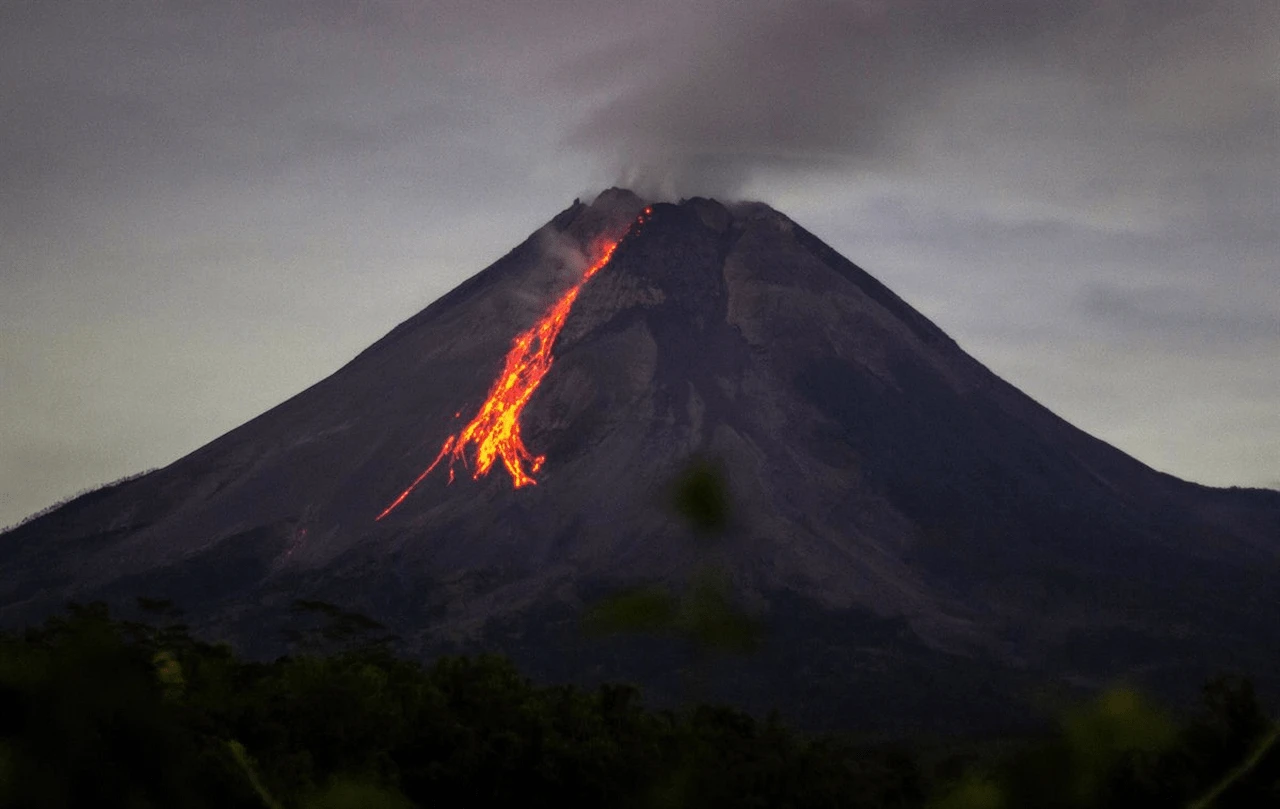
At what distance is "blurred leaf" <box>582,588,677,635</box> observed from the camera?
235 inches

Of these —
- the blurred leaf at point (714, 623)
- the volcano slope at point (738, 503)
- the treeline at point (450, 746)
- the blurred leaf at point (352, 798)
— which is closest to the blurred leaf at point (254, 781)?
the treeline at point (450, 746)

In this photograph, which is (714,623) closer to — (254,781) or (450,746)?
(254,781)

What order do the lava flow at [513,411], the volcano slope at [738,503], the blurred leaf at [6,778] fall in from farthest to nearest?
the lava flow at [513,411] → the volcano slope at [738,503] → the blurred leaf at [6,778]

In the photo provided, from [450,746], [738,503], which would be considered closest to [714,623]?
[450,746]

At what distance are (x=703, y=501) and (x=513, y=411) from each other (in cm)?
14165

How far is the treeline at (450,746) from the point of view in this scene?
4961 mm

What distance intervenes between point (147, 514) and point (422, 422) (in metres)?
23.8

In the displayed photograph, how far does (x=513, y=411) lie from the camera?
147000 millimetres

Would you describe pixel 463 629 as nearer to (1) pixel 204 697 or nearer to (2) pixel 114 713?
(1) pixel 204 697

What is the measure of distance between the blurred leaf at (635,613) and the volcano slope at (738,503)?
91.3m

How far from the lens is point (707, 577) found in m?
5.99

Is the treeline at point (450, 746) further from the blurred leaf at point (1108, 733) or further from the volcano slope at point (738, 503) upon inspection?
the volcano slope at point (738, 503)

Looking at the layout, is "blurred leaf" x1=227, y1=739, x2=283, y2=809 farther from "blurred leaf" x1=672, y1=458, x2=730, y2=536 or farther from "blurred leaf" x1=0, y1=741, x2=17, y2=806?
"blurred leaf" x1=672, y1=458, x2=730, y2=536

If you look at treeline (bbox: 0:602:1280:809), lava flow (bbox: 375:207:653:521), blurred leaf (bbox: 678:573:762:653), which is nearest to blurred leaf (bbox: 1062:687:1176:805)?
treeline (bbox: 0:602:1280:809)
